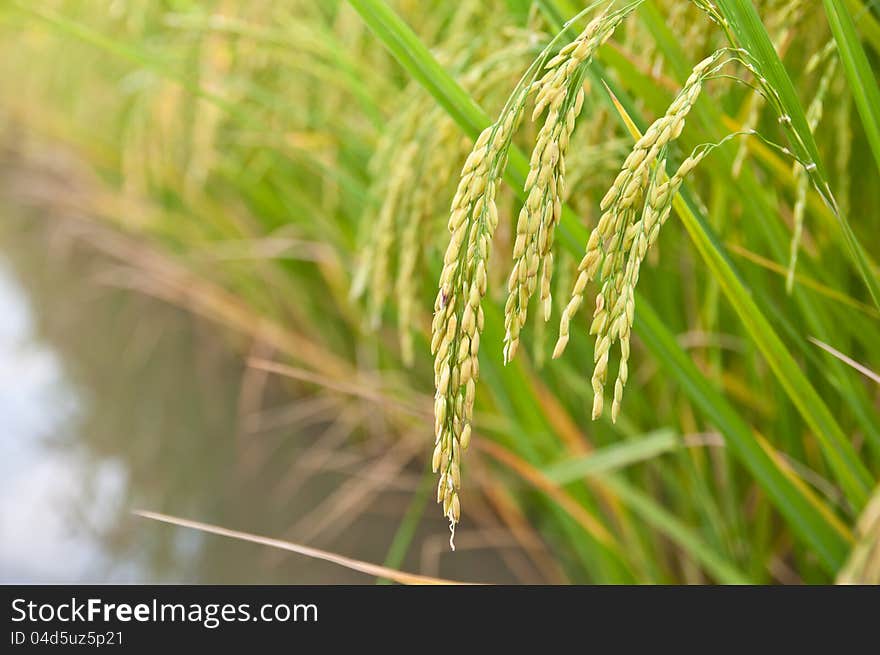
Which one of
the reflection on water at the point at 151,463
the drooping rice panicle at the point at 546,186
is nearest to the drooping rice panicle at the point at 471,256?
the drooping rice panicle at the point at 546,186

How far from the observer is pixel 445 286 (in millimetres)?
437

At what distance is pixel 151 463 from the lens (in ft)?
5.56

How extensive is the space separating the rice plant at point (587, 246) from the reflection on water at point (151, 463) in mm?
157

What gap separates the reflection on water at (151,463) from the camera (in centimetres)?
141

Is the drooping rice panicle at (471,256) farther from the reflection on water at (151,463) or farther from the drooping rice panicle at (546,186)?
the reflection on water at (151,463)

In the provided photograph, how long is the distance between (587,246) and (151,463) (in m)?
1.43

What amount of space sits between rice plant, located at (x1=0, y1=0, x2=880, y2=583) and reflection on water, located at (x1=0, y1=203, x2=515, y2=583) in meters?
0.16

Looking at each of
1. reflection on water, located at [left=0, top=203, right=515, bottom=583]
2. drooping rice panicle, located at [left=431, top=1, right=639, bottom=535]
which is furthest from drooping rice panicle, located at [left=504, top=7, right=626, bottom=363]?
reflection on water, located at [left=0, top=203, right=515, bottom=583]

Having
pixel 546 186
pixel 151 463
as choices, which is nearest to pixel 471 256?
pixel 546 186

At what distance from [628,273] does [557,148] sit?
0.07 m

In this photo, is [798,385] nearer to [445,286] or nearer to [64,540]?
[445,286]

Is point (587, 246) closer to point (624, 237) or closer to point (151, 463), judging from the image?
point (624, 237)
